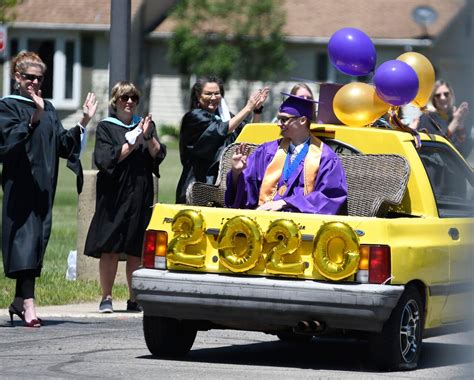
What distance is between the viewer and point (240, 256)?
7.93 meters

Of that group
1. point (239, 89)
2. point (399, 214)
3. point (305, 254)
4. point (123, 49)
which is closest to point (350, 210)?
point (399, 214)

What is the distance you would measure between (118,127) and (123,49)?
92.3 inches

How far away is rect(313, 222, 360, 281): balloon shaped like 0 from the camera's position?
7672 millimetres

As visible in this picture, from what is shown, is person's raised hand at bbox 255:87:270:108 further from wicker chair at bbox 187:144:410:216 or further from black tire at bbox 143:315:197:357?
black tire at bbox 143:315:197:357

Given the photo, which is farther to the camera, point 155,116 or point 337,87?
point 155,116

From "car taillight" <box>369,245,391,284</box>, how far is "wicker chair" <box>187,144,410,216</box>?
499mm

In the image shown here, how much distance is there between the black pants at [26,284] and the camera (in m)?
9.94

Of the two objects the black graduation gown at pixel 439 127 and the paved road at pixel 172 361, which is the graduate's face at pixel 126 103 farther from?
the black graduation gown at pixel 439 127

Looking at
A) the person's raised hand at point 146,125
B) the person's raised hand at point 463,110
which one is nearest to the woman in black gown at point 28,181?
the person's raised hand at point 146,125

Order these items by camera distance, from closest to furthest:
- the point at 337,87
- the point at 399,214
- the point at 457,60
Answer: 1. the point at 457,60
2. the point at 399,214
3. the point at 337,87

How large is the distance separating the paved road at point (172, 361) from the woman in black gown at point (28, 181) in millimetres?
436

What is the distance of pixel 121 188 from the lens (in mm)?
10703

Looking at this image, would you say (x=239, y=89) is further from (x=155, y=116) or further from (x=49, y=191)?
(x=49, y=191)

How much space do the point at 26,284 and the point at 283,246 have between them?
2794 millimetres
